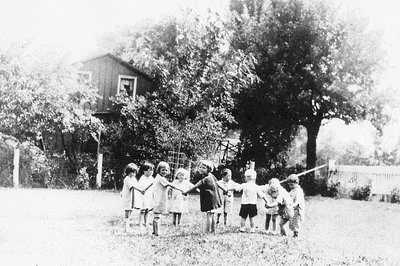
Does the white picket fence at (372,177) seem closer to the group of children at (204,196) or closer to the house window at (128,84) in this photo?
the house window at (128,84)

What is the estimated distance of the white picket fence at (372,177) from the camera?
25562 millimetres

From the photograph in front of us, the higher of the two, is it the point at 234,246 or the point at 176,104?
the point at 176,104

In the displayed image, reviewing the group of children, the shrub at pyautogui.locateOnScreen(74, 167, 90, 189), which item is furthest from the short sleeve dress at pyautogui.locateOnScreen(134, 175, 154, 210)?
the shrub at pyautogui.locateOnScreen(74, 167, 90, 189)

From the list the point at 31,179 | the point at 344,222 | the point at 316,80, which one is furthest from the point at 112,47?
the point at 344,222

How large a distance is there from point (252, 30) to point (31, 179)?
14.9 m

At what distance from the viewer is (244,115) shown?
29047mm

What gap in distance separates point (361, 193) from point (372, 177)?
1194 millimetres

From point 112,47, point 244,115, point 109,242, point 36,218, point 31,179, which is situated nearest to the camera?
point 109,242

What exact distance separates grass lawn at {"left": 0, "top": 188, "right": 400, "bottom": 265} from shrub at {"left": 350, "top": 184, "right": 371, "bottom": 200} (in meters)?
10.9

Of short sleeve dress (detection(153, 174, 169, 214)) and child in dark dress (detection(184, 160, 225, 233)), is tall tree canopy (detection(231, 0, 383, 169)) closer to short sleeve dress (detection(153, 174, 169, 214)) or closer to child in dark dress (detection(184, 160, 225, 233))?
child in dark dress (detection(184, 160, 225, 233))

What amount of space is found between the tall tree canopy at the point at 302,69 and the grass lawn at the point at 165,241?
1321 centimetres

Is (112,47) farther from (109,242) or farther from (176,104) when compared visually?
(109,242)

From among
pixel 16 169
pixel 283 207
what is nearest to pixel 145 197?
pixel 283 207

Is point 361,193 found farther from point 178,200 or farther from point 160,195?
point 160,195
